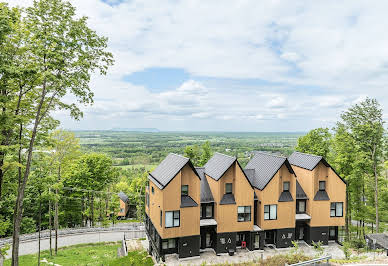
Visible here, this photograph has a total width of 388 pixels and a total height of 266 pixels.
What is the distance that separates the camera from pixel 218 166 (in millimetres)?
26312

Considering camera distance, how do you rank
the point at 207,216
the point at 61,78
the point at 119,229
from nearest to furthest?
1. the point at 61,78
2. the point at 207,216
3. the point at 119,229

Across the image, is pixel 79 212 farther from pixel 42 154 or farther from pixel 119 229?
pixel 42 154

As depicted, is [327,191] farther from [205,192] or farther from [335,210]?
[205,192]

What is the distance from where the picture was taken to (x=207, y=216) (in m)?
25.0

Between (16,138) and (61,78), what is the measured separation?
5284 mm

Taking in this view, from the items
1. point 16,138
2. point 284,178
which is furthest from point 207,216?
point 16,138

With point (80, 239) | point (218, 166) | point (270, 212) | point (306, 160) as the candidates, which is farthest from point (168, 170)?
point (80, 239)

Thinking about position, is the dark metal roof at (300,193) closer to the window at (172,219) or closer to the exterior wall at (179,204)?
the exterior wall at (179,204)

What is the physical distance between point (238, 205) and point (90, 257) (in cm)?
1825

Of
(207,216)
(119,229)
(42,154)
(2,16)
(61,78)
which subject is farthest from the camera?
(119,229)

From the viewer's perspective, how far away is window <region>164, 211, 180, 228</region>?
22562 mm

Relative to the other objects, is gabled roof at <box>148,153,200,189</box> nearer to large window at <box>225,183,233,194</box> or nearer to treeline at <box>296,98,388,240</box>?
large window at <box>225,183,233,194</box>

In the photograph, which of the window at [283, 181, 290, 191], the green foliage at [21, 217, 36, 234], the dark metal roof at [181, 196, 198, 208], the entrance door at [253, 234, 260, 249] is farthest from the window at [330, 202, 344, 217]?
the green foliage at [21, 217, 36, 234]

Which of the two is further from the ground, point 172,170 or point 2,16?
point 2,16
